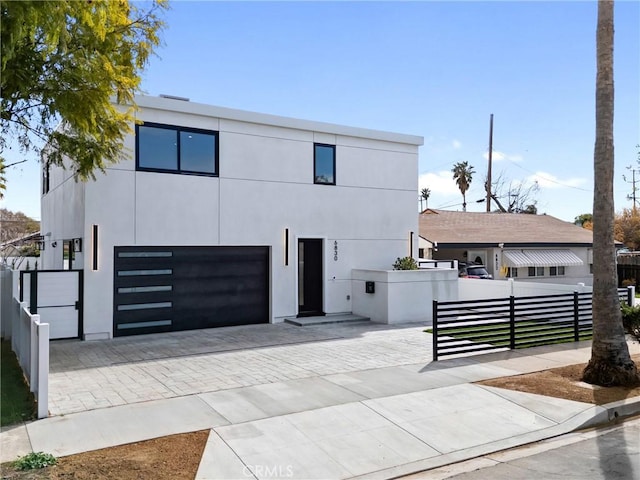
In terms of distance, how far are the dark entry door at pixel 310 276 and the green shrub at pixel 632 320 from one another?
7.98 m

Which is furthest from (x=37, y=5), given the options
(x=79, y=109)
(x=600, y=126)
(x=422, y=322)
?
(x=422, y=322)

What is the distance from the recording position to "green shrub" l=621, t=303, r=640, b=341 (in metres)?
9.24

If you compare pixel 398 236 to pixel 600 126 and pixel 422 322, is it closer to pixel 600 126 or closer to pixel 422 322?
pixel 422 322

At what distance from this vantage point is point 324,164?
15117 mm

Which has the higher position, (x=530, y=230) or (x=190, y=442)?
(x=530, y=230)

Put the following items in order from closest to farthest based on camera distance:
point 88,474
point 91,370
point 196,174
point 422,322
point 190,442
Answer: point 88,474
point 190,442
point 91,370
point 196,174
point 422,322

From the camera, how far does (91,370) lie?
8688mm

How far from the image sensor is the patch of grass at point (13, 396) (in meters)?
6.20

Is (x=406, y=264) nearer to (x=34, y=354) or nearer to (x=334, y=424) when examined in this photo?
(x=334, y=424)

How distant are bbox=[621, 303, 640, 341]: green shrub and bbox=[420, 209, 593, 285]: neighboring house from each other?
605 inches

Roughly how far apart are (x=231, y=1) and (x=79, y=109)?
4162 millimetres

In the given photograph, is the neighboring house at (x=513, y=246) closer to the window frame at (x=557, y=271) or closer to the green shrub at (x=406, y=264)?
the window frame at (x=557, y=271)

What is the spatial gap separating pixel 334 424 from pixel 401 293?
346 inches

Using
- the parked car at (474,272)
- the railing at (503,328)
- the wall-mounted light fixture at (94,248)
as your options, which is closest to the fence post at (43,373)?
the wall-mounted light fixture at (94,248)
